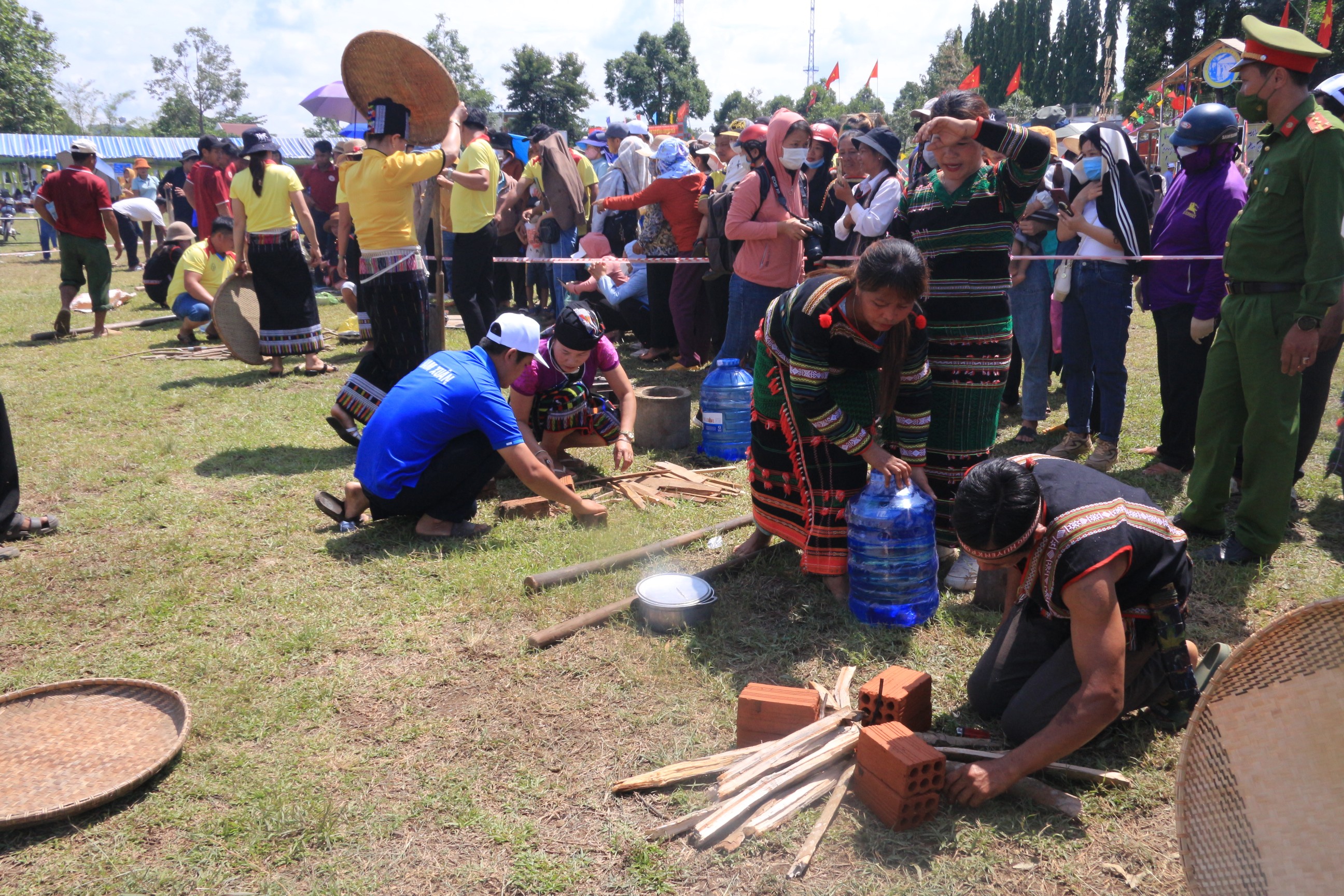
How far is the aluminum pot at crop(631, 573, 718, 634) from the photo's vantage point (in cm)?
386

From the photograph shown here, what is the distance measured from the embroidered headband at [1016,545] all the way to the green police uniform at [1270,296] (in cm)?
225

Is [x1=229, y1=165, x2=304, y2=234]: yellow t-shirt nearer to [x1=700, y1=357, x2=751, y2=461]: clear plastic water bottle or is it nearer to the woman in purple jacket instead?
[x1=700, y1=357, x2=751, y2=461]: clear plastic water bottle

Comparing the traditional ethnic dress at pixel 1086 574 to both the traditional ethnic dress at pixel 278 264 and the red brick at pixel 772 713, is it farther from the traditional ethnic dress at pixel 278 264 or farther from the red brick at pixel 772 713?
the traditional ethnic dress at pixel 278 264

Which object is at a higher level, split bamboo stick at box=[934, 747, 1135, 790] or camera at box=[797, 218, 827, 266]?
camera at box=[797, 218, 827, 266]

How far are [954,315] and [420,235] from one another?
18.6 ft

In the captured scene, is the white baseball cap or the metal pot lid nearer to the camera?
the metal pot lid

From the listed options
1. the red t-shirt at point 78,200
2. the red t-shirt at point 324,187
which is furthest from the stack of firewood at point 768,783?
the red t-shirt at point 324,187

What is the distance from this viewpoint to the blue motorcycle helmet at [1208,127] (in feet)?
16.6

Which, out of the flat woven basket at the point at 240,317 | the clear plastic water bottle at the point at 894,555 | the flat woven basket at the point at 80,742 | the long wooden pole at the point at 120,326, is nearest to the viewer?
the flat woven basket at the point at 80,742

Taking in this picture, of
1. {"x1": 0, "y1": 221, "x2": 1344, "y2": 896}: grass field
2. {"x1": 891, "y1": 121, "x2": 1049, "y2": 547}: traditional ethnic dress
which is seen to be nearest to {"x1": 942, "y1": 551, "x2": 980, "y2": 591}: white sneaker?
{"x1": 0, "y1": 221, "x2": 1344, "y2": 896}: grass field

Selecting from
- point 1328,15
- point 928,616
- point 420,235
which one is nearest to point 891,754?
point 928,616

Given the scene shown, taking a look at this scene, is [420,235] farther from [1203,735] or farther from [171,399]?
[1203,735]

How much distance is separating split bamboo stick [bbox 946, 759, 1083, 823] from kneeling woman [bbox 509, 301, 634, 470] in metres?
3.15

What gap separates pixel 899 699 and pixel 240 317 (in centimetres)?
797
